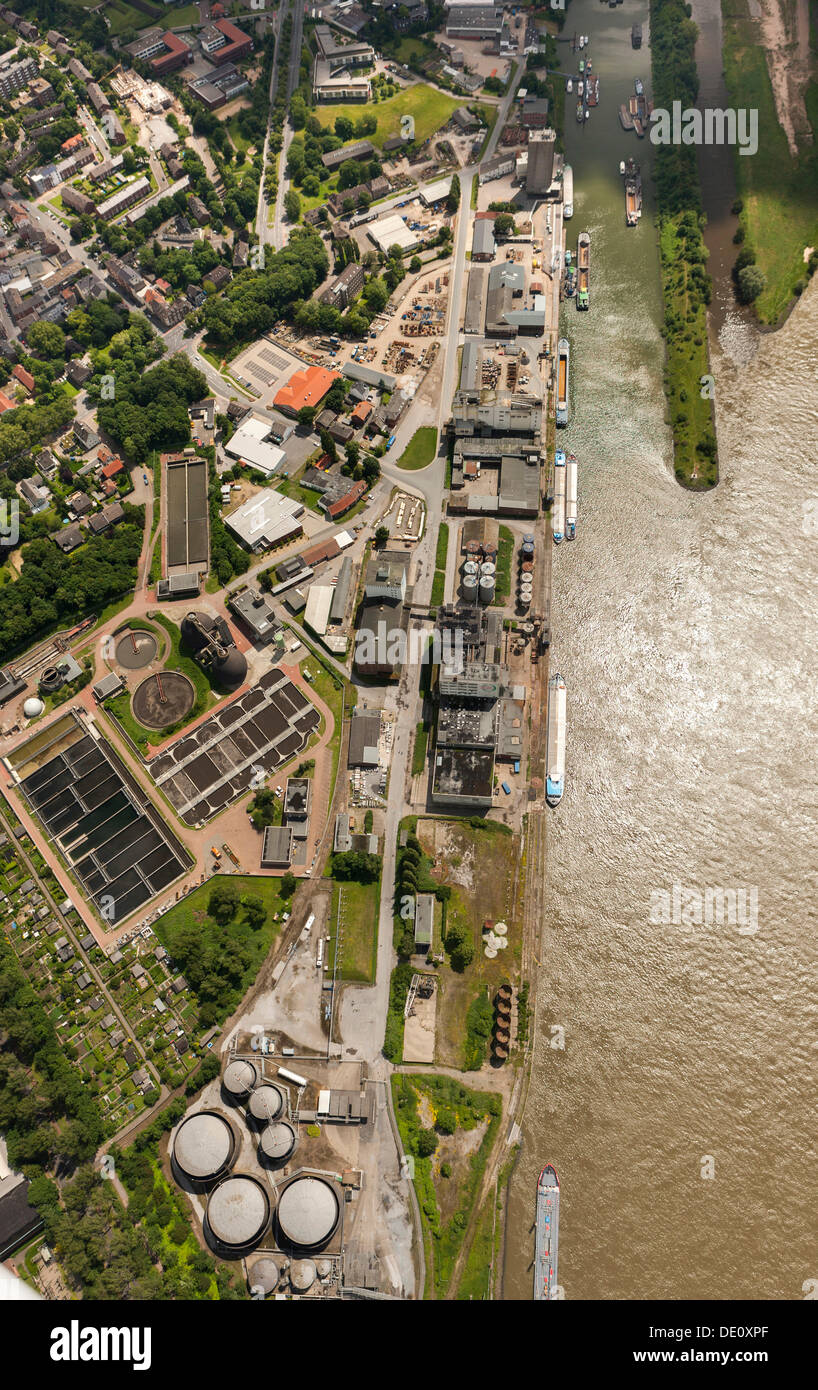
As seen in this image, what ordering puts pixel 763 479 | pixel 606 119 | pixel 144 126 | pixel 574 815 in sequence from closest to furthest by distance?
pixel 574 815, pixel 763 479, pixel 606 119, pixel 144 126

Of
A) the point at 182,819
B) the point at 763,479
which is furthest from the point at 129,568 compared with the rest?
the point at 763,479

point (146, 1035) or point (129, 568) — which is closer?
point (146, 1035)

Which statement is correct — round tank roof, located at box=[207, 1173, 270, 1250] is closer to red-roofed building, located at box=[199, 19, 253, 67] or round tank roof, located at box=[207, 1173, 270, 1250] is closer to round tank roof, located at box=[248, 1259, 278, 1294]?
round tank roof, located at box=[248, 1259, 278, 1294]

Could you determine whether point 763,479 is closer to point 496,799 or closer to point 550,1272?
point 496,799

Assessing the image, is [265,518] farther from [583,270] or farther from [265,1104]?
[265,1104]

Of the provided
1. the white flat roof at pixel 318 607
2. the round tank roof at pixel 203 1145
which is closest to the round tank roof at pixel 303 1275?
the round tank roof at pixel 203 1145

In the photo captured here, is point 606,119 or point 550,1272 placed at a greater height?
point 606,119
